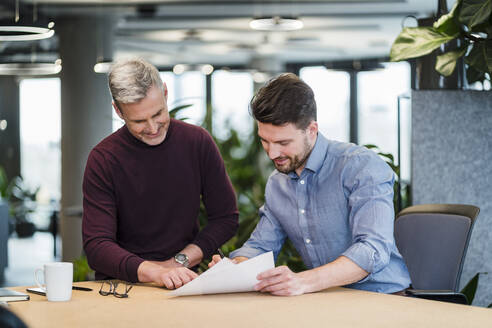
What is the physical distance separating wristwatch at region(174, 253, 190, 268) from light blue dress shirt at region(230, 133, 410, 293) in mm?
176

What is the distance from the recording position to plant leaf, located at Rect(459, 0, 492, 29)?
3119 mm

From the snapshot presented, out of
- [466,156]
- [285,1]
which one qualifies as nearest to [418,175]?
[466,156]

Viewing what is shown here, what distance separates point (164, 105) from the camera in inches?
96.2

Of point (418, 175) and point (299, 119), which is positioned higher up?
point (299, 119)

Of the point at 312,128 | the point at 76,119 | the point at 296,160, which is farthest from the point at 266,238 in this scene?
the point at 76,119

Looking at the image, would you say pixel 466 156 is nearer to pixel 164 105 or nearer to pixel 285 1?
pixel 164 105

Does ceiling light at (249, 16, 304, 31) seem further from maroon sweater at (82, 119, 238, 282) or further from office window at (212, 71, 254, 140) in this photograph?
office window at (212, 71, 254, 140)

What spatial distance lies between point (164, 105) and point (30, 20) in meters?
1.51

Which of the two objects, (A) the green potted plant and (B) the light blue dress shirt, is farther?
(A) the green potted plant

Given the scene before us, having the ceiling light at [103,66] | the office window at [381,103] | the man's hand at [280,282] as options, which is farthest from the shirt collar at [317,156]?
the office window at [381,103]

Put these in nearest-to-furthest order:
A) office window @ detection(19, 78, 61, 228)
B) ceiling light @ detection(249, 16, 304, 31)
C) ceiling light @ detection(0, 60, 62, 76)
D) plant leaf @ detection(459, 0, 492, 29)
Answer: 1. plant leaf @ detection(459, 0, 492, 29)
2. ceiling light @ detection(0, 60, 62, 76)
3. ceiling light @ detection(249, 16, 304, 31)
4. office window @ detection(19, 78, 61, 228)

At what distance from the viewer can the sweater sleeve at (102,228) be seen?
2.33 metres

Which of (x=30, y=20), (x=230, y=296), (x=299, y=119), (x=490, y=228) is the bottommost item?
(x=490, y=228)

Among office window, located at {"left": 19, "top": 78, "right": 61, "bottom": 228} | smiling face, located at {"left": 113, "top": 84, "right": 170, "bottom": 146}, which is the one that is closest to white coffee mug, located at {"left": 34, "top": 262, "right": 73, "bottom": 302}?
smiling face, located at {"left": 113, "top": 84, "right": 170, "bottom": 146}
